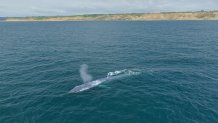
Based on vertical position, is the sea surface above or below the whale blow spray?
below

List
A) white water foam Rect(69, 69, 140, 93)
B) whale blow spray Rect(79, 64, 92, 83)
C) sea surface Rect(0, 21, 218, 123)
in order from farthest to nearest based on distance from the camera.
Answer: whale blow spray Rect(79, 64, 92, 83) < white water foam Rect(69, 69, 140, 93) < sea surface Rect(0, 21, 218, 123)

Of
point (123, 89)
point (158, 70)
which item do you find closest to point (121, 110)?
point (123, 89)

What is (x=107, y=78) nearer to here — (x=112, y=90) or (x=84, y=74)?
(x=112, y=90)

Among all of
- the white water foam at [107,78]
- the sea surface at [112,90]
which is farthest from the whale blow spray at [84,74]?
the white water foam at [107,78]

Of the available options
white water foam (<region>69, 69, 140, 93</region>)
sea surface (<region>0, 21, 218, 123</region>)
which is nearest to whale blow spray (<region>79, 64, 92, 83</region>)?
sea surface (<region>0, 21, 218, 123</region>)

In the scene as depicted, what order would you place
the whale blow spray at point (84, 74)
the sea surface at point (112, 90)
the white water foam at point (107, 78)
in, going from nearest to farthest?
the sea surface at point (112, 90), the white water foam at point (107, 78), the whale blow spray at point (84, 74)

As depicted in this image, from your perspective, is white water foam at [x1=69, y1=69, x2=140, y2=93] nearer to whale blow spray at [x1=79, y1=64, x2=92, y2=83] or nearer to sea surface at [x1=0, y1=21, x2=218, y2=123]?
sea surface at [x1=0, y1=21, x2=218, y2=123]

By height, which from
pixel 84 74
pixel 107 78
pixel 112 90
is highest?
pixel 84 74

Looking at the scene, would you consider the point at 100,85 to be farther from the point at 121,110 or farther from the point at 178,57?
the point at 178,57

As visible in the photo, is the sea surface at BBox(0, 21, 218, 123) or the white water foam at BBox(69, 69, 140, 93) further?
the white water foam at BBox(69, 69, 140, 93)

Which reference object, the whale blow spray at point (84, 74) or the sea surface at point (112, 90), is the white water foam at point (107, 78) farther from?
the whale blow spray at point (84, 74)

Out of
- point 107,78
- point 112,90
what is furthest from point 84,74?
point 112,90

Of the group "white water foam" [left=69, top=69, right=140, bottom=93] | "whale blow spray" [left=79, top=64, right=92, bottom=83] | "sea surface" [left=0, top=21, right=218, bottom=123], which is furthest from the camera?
"whale blow spray" [left=79, top=64, right=92, bottom=83]
